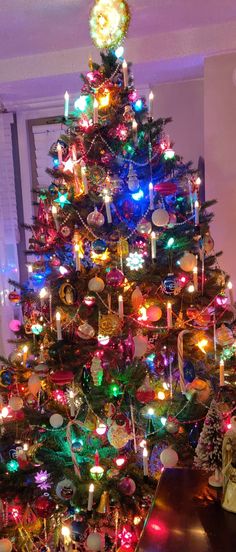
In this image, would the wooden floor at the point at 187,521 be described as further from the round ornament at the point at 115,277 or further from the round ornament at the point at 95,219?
the round ornament at the point at 95,219

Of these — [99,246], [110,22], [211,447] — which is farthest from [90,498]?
[110,22]

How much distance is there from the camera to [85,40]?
238 centimetres

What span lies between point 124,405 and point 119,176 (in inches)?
34.3

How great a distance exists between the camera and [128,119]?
1.64 meters

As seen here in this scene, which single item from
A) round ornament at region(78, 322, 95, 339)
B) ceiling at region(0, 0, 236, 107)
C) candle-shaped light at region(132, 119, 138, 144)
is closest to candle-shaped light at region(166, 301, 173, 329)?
round ornament at region(78, 322, 95, 339)

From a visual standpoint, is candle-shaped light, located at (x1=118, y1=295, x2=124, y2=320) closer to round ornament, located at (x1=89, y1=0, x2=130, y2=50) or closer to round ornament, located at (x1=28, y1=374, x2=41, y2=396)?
round ornament, located at (x1=28, y1=374, x2=41, y2=396)

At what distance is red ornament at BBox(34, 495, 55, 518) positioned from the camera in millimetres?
1637

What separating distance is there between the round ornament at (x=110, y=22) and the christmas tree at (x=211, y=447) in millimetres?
1424

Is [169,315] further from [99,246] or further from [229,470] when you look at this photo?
[229,470]

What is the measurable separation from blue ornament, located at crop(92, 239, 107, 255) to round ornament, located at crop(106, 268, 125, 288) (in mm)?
89

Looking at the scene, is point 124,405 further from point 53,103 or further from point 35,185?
point 53,103

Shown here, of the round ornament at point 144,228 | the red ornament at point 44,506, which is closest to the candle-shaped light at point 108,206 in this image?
the round ornament at point 144,228

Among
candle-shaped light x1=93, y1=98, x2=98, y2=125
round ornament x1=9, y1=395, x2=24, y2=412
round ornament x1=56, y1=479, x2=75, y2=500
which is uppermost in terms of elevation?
candle-shaped light x1=93, y1=98, x2=98, y2=125

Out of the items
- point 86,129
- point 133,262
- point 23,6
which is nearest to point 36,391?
point 133,262
